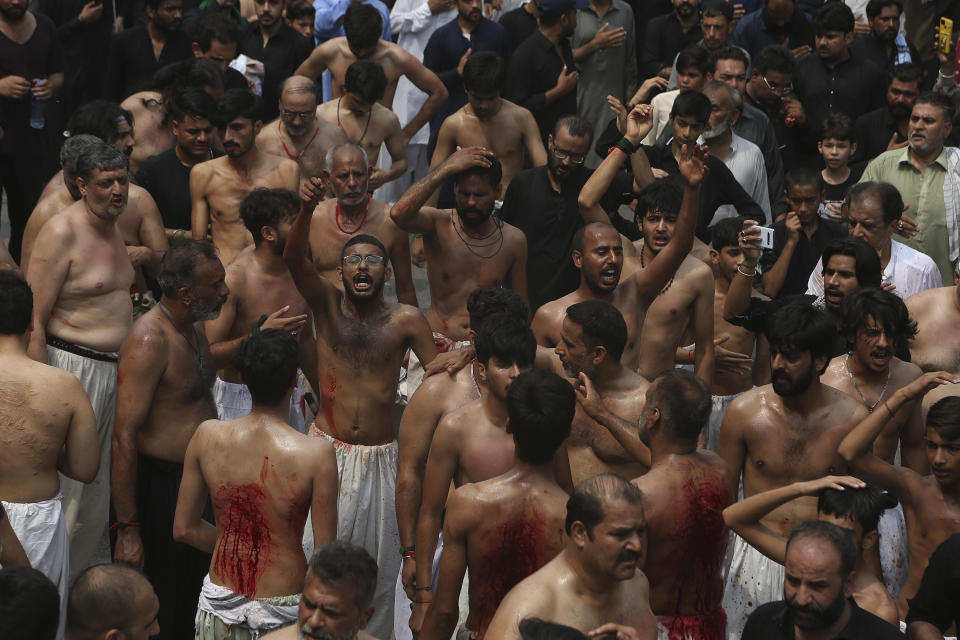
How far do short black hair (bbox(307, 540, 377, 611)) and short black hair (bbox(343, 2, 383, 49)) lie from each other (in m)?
7.00

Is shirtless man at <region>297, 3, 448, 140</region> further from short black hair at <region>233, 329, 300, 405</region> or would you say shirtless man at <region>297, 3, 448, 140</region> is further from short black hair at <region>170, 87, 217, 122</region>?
short black hair at <region>233, 329, 300, 405</region>

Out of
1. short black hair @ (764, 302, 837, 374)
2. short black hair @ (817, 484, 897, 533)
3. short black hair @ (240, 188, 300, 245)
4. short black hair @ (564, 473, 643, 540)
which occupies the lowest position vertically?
short black hair @ (240, 188, 300, 245)

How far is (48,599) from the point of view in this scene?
162 inches

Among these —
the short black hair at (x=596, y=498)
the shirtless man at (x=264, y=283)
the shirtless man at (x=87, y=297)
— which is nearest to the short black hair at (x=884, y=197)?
the shirtless man at (x=264, y=283)

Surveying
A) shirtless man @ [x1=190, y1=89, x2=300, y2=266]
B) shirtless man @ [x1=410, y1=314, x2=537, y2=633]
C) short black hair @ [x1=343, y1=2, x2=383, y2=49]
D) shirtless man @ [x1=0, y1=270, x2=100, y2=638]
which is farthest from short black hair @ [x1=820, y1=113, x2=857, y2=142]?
shirtless man @ [x1=0, y1=270, x2=100, y2=638]

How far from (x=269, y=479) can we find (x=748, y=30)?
26.1ft

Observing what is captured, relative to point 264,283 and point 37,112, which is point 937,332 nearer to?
point 264,283

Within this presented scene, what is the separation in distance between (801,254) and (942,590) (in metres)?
3.88

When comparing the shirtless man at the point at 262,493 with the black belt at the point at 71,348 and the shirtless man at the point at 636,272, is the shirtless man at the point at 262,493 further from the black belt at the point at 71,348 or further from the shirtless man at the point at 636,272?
→ the black belt at the point at 71,348

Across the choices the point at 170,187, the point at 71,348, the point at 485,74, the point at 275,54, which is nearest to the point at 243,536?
the point at 71,348

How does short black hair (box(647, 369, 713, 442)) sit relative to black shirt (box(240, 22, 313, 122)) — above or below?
above

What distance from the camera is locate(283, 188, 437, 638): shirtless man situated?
682 cm

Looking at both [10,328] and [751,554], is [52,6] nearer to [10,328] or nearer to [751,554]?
[10,328]

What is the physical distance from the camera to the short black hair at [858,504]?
4934 mm
